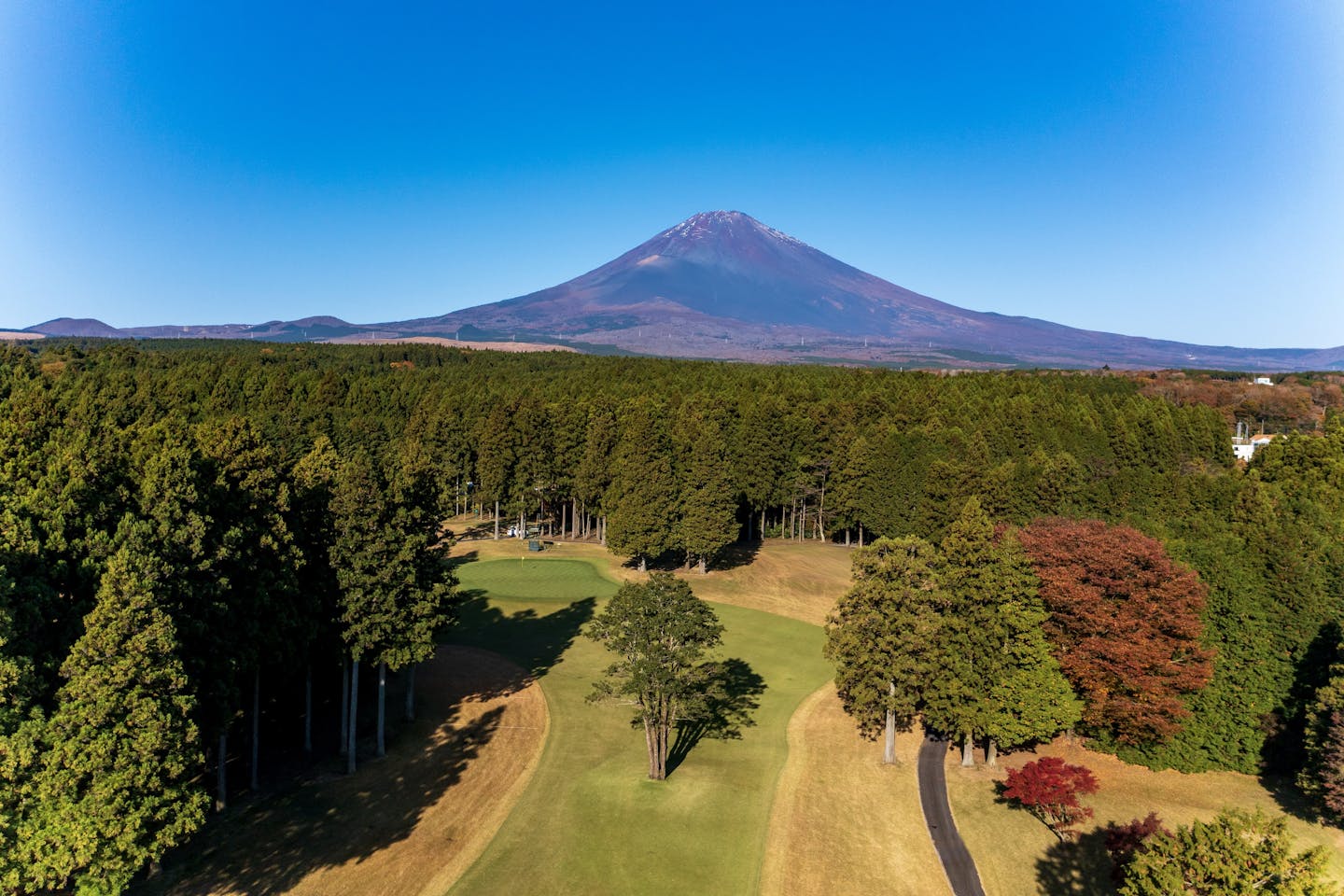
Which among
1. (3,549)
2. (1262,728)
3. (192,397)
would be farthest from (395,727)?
(192,397)

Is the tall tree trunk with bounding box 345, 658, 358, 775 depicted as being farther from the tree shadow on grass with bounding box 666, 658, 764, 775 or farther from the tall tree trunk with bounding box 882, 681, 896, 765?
the tall tree trunk with bounding box 882, 681, 896, 765

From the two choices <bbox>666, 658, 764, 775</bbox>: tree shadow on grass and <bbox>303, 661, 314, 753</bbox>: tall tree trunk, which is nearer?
<bbox>303, 661, 314, 753</bbox>: tall tree trunk

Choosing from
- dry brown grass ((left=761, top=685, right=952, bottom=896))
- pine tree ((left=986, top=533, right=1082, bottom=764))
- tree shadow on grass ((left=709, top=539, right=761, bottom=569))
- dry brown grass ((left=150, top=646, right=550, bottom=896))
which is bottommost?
dry brown grass ((left=761, top=685, right=952, bottom=896))

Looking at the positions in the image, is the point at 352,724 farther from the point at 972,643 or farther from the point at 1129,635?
the point at 1129,635

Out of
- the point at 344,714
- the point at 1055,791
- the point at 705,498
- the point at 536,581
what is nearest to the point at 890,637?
the point at 1055,791

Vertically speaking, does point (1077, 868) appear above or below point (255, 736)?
below

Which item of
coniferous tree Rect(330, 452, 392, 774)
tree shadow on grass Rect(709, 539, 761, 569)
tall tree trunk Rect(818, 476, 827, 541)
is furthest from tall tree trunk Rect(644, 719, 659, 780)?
tall tree trunk Rect(818, 476, 827, 541)
